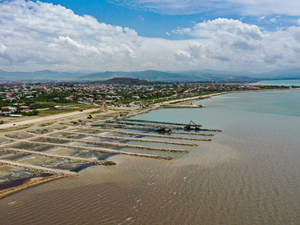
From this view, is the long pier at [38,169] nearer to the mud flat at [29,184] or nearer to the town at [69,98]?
the mud flat at [29,184]

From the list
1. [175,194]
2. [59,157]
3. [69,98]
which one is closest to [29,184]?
[59,157]

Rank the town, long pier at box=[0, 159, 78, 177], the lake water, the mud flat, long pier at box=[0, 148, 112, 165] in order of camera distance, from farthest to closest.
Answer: the town
long pier at box=[0, 148, 112, 165]
long pier at box=[0, 159, 78, 177]
the mud flat
the lake water

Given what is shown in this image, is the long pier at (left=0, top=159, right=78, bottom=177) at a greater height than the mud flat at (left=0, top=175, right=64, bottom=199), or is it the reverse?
the long pier at (left=0, top=159, right=78, bottom=177)

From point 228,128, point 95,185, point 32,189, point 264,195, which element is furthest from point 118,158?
point 228,128

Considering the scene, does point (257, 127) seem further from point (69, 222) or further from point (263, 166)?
point (69, 222)

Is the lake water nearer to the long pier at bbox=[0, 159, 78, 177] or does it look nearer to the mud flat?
the mud flat

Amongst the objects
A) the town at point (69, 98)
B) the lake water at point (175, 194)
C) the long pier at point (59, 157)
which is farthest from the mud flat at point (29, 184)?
the town at point (69, 98)

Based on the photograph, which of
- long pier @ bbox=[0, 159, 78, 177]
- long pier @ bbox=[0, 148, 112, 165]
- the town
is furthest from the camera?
the town

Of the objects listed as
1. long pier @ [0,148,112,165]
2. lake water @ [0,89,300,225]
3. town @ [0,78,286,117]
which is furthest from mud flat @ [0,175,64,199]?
town @ [0,78,286,117]
